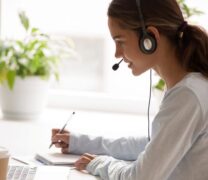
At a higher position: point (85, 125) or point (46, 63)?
point (46, 63)

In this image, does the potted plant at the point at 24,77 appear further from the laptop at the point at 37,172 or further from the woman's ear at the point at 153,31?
the woman's ear at the point at 153,31

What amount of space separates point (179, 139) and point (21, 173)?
0.42 meters

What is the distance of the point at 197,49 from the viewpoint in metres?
1.25

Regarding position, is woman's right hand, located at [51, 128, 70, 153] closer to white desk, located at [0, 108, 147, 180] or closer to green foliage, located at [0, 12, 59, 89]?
white desk, located at [0, 108, 147, 180]

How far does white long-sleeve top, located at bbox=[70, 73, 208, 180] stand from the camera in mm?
1132

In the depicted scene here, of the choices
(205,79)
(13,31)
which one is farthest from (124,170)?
(13,31)

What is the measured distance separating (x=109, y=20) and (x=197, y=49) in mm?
237

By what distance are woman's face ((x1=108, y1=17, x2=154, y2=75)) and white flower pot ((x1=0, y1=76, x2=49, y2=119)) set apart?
1.02m

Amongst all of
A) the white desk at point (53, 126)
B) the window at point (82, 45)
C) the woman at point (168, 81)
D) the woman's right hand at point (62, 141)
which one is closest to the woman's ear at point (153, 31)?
the woman at point (168, 81)

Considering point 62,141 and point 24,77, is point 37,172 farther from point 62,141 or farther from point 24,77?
point 24,77

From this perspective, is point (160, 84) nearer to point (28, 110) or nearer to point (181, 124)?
point (28, 110)

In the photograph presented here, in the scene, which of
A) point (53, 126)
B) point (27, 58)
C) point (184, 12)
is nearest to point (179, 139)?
point (53, 126)

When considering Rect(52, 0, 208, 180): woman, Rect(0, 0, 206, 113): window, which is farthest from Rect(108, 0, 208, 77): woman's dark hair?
Rect(0, 0, 206, 113): window

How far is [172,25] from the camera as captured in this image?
4.04 feet
